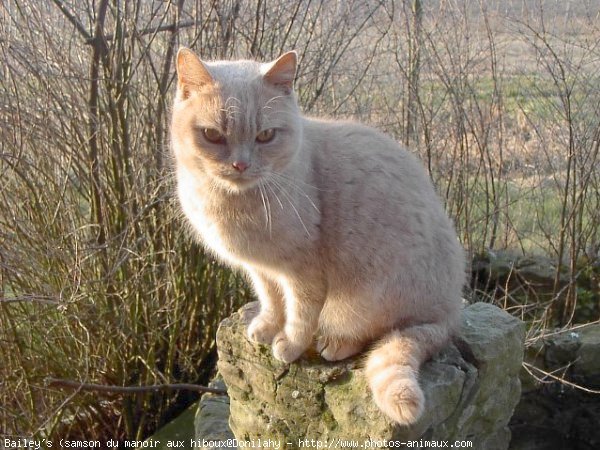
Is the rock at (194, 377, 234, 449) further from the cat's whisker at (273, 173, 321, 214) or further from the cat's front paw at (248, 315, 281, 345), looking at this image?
the cat's whisker at (273, 173, 321, 214)

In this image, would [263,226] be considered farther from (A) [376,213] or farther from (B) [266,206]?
(A) [376,213]

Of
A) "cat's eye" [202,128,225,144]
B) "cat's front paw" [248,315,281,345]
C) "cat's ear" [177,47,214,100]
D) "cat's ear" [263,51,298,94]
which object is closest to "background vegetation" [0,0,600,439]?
"cat's front paw" [248,315,281,345]

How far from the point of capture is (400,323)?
234 centimetres

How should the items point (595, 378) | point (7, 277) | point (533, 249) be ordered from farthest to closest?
1. point (533, 249)
2. point (595, 378)
3. point (7, 277)

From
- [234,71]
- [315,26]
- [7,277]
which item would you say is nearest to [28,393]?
[7,277]

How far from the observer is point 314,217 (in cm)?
228

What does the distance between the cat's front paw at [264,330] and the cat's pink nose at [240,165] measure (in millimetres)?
749

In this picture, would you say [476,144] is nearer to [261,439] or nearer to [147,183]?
[147,183]

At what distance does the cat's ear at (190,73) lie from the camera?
2.12 m

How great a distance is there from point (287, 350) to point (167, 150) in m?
1.51

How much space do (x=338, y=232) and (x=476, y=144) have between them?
264cm

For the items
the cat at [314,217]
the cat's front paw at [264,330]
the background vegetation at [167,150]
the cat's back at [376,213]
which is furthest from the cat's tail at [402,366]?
the background vegetation at [167,150]

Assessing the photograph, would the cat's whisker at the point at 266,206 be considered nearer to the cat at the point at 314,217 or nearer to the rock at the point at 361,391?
the cat at the point at 314,217

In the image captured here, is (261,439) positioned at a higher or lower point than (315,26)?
lower
